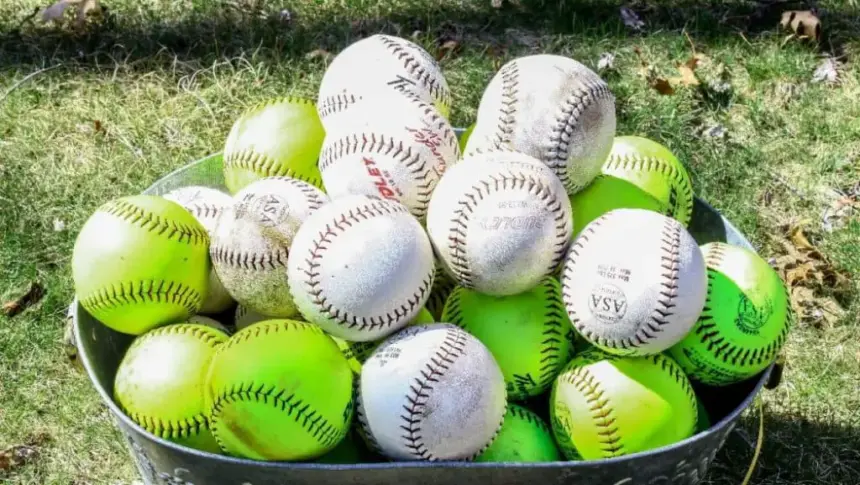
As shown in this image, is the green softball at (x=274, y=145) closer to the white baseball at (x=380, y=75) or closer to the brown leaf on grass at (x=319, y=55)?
the white baseball at (x=380, y=75)

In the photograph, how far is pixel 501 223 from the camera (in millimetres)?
2221

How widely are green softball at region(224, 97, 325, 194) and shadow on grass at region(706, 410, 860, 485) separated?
1.63m

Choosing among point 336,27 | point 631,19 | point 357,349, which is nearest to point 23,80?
point 336,27

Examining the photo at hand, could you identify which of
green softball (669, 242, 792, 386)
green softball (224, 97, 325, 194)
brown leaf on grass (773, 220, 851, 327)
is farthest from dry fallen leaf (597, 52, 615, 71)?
green softball (669, 242, 792, 386)

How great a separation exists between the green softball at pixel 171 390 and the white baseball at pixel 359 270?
11.8 inches

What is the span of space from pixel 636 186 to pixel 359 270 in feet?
3.03

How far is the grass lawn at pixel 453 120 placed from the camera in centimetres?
307

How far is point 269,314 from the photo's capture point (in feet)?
7.96

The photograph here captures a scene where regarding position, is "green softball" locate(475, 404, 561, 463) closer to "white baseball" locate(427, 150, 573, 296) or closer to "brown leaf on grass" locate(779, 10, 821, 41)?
"white baseball" locate(427, 150, 573, 296)

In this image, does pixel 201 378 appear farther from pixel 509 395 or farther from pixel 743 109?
pixel 743 109

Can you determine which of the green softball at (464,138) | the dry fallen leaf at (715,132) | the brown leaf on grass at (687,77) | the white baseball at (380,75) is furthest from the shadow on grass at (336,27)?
the green softball at (464,138)

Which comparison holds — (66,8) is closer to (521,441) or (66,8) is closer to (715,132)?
(715,132)

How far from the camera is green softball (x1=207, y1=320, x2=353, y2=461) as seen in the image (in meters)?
2.02

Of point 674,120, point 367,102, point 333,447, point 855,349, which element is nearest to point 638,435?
point 333,447
